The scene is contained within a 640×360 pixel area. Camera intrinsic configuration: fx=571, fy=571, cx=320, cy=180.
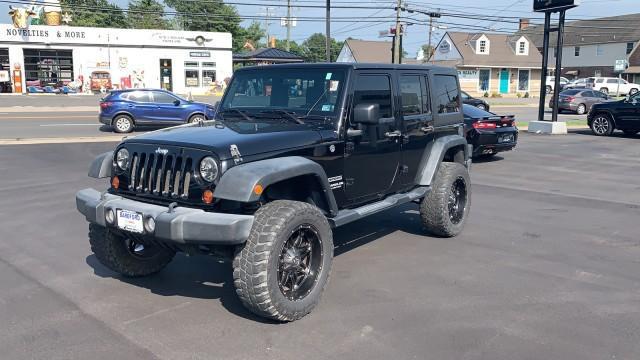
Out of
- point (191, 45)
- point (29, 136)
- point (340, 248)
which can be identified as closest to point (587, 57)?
point (191, 45)

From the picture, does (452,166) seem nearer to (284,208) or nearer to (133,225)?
(284,208)

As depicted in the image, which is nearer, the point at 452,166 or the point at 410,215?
the point at 452,166

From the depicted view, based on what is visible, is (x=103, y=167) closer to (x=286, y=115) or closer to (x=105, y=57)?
(x=286, y=115)

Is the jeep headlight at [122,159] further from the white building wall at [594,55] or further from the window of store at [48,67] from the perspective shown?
the white building wall at [594,55]

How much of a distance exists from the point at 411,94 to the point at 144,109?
15.4 metres

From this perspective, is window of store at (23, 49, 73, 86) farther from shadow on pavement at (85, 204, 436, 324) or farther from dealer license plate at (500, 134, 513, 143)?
shadow on pavement at (85, 204, 436, 324)

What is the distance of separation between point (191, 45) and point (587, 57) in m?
49.9

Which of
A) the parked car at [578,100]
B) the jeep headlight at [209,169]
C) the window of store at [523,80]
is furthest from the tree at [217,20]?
the jeep headlight at [209,169]

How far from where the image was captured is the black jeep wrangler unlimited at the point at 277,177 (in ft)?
13.5

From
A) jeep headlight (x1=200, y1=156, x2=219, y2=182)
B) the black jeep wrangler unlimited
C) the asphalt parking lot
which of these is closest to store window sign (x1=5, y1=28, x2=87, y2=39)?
the asphalt parking lot

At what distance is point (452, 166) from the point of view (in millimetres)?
6820

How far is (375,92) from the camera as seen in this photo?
5.70 meters

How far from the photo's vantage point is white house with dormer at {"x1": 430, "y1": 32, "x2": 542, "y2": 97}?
5853cm

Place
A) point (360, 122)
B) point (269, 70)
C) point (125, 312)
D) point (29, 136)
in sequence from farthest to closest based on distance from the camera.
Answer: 1. point (29, 136)
2. point (269, 70)
3. point (360, 122)
4. point (125, 312)
